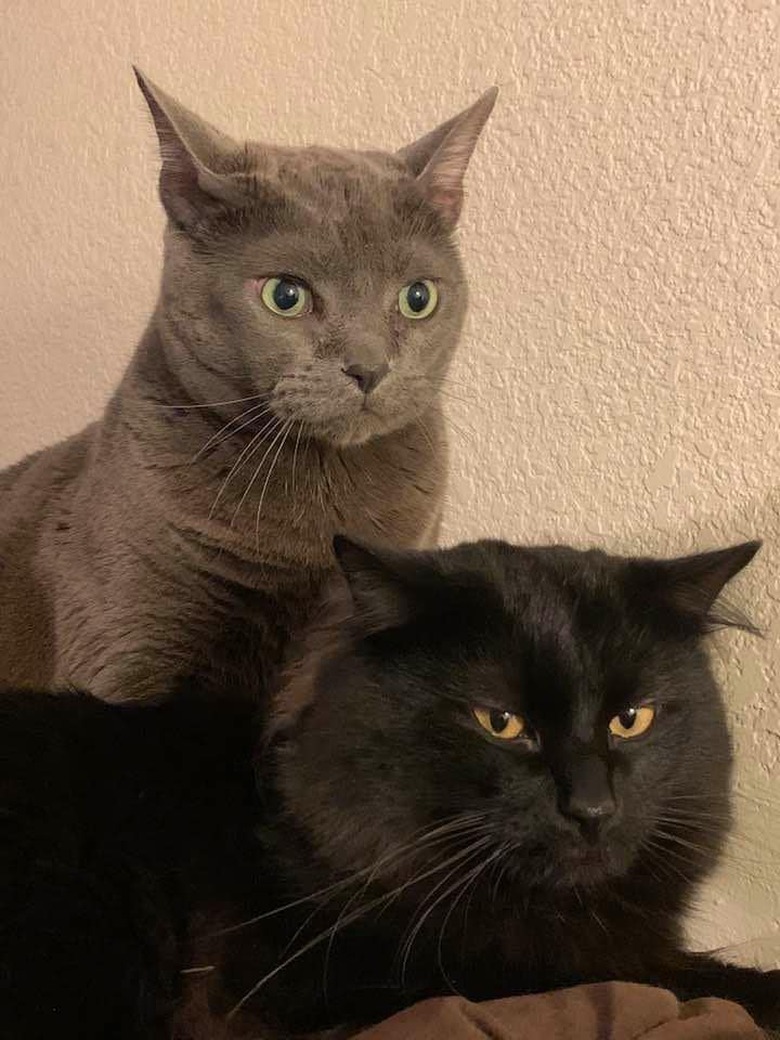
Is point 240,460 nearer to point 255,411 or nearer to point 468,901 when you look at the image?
point 255,411

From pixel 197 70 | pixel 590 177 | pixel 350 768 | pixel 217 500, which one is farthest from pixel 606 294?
pixel 197 70

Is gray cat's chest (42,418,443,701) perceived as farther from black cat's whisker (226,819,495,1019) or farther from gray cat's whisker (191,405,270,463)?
black cat's whisker (226,819,495,1019)

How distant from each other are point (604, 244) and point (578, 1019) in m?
0.79

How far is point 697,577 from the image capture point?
78 cm

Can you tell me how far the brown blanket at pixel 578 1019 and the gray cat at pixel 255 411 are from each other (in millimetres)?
427

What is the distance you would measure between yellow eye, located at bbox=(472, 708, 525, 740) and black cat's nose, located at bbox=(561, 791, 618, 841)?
0.07 metres

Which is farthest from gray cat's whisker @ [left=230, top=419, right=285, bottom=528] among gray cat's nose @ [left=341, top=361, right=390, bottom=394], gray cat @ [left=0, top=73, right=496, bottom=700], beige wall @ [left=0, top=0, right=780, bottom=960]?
beige wall @ [left=0, top=0, right=780, bottom=960]

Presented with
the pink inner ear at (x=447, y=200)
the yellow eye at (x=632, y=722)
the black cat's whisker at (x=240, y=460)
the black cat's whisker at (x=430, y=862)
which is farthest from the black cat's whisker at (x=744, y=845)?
the pink inner ear at (x=447, y=200)

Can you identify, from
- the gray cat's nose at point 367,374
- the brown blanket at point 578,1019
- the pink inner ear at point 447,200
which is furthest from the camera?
the pink inner ear at point 447,200

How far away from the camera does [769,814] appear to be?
1.02 meters

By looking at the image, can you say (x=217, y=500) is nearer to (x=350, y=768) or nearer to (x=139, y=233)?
(x=350, y=768)

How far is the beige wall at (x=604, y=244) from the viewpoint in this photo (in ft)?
3.19

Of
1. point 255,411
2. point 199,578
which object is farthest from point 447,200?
point 199,578

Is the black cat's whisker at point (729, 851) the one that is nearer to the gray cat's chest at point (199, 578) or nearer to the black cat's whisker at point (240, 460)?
the gray cat's chest at point (199, 578)
